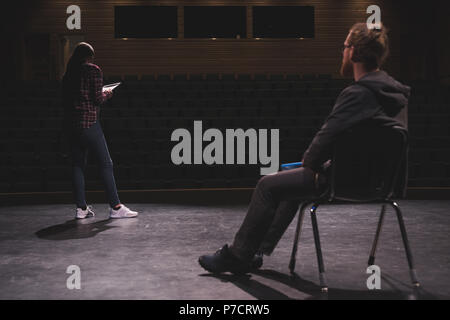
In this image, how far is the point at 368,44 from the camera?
1.67 m

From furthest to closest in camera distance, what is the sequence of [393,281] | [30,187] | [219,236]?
[30,187]
[219,236]
[393,281]

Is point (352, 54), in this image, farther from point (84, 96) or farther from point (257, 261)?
point (84, 96)

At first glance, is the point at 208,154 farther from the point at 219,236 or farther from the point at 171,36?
the point at 171,36

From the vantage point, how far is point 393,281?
180 cm

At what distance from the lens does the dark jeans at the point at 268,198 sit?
1.72m

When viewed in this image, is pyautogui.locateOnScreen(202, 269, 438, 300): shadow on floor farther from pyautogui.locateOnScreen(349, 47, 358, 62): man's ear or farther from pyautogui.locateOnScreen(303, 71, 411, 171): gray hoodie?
pyautogui.locateOnScreen(349, 47, 358, 62): man's ear

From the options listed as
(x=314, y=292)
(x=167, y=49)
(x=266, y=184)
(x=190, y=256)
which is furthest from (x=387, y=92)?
(x=167, y=49)

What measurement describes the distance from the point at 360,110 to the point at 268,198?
41cm

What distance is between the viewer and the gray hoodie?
1601 millimetres

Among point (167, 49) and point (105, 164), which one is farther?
point (167, 49)

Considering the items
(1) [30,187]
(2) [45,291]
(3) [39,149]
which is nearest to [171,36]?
(3) [39,149]

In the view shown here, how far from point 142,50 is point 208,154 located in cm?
482
